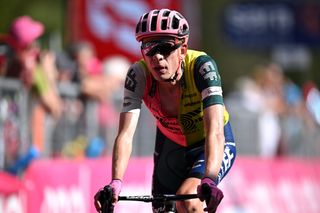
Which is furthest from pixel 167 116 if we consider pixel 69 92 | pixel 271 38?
pixel 271 38

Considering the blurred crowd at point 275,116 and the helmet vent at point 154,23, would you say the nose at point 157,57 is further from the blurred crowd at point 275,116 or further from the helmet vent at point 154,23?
the blurred crowd at point 275,116

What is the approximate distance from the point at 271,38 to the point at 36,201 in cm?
1713

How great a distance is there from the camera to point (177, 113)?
9156 mm

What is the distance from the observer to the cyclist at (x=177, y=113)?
8.34 metres

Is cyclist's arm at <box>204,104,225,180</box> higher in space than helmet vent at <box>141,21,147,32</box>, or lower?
lower

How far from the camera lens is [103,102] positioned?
13.1 metres

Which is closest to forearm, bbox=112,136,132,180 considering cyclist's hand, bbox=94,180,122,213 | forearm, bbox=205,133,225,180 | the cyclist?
the cyclist

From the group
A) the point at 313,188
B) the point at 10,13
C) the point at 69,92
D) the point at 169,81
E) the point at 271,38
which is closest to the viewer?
the point at 169,81

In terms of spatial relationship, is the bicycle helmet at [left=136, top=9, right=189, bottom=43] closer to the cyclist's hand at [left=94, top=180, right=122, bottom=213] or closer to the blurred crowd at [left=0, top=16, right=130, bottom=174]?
the cyclist's hand at [left=94, top=180, right=122, bottom=213]

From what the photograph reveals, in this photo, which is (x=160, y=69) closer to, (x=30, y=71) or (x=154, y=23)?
(x=154, y=23)

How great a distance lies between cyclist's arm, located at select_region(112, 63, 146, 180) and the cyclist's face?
13.9 inches

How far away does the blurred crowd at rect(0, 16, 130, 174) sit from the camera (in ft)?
36.2

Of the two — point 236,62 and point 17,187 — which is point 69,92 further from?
point 236,62

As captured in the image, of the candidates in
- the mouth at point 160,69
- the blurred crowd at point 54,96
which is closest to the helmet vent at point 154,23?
the mouth at point 160,69
